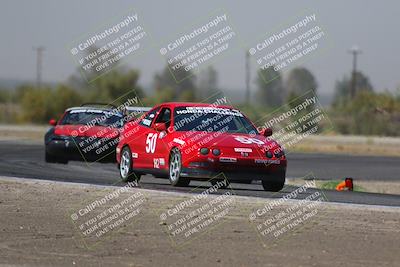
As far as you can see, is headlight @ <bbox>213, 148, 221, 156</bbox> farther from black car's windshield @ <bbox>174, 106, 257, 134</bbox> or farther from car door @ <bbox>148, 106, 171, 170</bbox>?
car door @ <bbox>148, 106, 171, 170</bbox>

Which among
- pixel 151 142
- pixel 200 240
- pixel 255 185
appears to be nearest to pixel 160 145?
pixel 151 142

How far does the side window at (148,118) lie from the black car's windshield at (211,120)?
680 millimetres

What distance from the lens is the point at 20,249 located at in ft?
36.0

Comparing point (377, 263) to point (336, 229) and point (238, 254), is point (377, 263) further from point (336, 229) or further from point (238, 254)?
point (336, 229)

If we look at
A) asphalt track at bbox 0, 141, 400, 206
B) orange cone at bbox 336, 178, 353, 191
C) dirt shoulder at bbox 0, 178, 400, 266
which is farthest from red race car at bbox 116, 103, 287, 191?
orange cone at bbox 336, 178, 353, 191

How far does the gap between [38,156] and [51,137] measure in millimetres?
3866

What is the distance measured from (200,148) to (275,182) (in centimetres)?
146

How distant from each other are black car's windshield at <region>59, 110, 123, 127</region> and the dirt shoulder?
353 inches

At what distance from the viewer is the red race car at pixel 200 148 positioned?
17078 mm

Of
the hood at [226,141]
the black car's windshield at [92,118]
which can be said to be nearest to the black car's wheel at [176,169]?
the hood at [226,141]

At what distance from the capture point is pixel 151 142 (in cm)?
1836

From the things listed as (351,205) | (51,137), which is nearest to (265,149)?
(351,205)

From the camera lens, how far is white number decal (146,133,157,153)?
1825 centimetres

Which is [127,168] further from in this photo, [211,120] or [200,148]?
[200,148]
